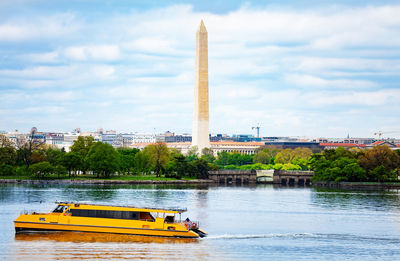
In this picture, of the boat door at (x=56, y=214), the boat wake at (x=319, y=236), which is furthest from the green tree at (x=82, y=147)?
the boat wake at (x=319, y=236)

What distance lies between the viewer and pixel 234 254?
42.6 metres

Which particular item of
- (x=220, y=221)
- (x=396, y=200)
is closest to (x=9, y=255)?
(x=220, y=221)

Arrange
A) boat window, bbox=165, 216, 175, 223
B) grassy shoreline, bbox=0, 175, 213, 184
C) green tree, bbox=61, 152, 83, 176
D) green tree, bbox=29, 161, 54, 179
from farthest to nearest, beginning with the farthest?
green tree, bbox=61, 152, 83, 176
green tree, bbox=29, 161, 54, 179
grassy shoreline, bbox=0, 175, 213, 184
boat window, bbox=165, 216, 175, 223

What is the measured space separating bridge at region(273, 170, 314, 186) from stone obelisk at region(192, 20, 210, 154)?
2826 cm

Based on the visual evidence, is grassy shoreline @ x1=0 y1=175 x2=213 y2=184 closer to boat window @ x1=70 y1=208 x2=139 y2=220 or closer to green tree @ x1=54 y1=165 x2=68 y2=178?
green tree @ x1=54 y1=165 x2=68 y2=178

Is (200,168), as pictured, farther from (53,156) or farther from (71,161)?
(53,156)

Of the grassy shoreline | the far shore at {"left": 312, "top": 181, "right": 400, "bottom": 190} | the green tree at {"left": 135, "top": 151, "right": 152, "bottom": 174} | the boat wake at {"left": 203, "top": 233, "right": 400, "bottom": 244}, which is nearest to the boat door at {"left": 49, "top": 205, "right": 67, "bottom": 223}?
the boat wake at {"left": 203, "top": 233, "right": 400, "bottom": 244}

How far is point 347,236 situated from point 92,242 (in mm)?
18871

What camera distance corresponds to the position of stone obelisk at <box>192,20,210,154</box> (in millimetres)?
156875

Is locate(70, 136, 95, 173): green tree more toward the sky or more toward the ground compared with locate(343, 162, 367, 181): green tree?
more toward the sky

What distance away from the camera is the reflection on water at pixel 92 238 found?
46.0 m

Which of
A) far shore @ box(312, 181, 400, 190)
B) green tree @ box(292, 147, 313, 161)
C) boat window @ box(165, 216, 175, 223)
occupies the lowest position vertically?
boat window @ box(165, 216, 175, 223)

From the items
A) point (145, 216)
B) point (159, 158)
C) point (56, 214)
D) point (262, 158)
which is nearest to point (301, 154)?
point (262, 158)

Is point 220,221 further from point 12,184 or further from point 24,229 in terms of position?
point 12,184
